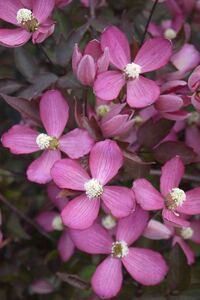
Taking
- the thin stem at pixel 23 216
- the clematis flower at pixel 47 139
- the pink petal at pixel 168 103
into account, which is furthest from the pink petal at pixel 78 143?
the thin stem at pixel 23 216

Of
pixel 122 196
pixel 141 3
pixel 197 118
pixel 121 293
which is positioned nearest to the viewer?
pixel 122 196

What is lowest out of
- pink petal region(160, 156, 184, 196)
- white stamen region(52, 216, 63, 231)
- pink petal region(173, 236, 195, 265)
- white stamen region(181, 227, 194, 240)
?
pink petal region(173, 236, 195, 265)

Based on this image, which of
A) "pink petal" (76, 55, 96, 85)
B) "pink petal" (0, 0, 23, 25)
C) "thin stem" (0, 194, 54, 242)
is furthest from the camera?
"thin stem" (0, 194, 54, 242)

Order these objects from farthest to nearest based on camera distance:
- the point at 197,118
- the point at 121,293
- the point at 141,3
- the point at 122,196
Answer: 1. the point at 141,3
2. the point at 197,118
3. the point at 121,293
4. the point at 122,196

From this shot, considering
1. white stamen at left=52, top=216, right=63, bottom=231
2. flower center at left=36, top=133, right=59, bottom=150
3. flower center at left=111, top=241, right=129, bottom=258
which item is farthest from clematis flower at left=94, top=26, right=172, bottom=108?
white stamen at left=52, top=216, right=63, bottom=231

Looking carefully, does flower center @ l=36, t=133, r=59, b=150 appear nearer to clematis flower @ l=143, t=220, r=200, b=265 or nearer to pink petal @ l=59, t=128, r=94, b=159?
pink petal @ l=59, t=128, r=94, b=159

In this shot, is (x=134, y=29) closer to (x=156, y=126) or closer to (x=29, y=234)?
(x=156, y=126)

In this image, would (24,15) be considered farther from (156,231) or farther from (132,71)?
(156,231)

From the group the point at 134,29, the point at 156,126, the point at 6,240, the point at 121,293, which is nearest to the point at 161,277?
the point at 121,293
